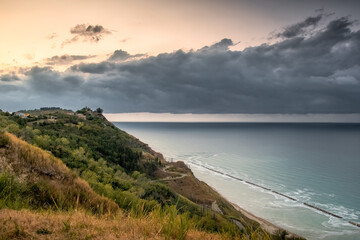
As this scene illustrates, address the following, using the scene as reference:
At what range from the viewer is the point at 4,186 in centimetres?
681

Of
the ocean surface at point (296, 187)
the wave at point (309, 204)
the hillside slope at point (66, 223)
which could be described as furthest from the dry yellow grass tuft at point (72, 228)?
the wave at point (309, 204)

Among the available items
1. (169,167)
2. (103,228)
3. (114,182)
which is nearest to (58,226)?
(103,228)

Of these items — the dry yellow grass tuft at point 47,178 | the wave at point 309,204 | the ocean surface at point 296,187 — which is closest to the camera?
the dry yellow grass tuft at point 47,178

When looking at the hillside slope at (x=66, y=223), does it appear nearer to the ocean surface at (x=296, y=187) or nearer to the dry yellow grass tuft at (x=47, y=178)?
the dry yellow grass tuft at (x=47, y=178)

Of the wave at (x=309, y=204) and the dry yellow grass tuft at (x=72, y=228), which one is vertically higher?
the dry yellow grass tuft at (x=72, y=228)

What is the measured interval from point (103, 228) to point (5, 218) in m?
1.95

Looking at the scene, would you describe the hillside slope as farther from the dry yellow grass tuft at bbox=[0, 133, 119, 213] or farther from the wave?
the wave

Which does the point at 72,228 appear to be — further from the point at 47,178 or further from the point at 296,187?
the point at 296,187

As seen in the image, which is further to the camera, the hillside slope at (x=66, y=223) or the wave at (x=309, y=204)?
the wave at (x=309, y=204)

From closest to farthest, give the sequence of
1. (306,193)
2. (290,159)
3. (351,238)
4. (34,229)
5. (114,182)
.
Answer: (34,229) → (114,182) → (351,238) → (306,193) → (290,159)

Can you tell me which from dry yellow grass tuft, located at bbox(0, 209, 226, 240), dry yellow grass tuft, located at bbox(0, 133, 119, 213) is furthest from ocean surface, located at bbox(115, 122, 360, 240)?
dry yellow grass tuft, located at bbox(0, 209, 226, 240)

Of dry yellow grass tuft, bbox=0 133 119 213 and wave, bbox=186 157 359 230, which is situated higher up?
dry yellow grass tuft, bbox=0 133 119 213

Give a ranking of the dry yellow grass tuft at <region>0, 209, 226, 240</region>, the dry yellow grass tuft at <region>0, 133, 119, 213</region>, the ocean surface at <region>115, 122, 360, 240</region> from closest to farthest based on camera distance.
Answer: the dry yellow grass tuft at <region>0, 209, 226, 240</region>, the dry yellow grass tuft at <region>0, 133, 119, 213</region>, the ocean surface at <region>115, 122, 360, 240</region>

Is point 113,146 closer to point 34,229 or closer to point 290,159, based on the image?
point 34,229
